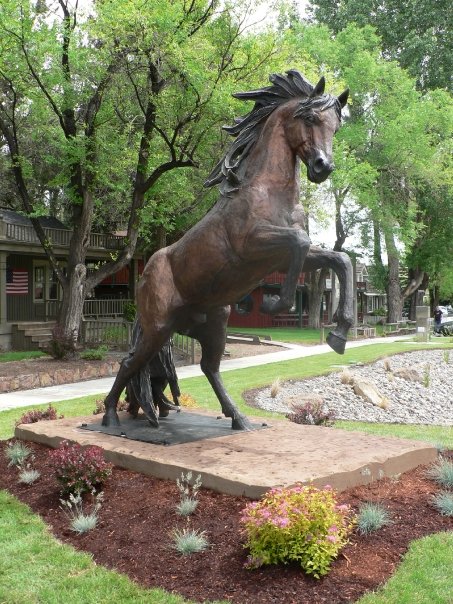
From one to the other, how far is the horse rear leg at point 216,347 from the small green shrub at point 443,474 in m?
2.23

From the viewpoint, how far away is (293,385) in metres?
Result: 16.9

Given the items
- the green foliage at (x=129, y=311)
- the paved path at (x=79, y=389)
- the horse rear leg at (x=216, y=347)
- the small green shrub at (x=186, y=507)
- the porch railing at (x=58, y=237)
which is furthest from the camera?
the green foliage at (x=129, y=311)

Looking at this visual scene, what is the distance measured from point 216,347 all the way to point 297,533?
11.4 feet

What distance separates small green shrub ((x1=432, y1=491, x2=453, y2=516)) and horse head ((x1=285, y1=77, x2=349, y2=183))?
2.99 metres

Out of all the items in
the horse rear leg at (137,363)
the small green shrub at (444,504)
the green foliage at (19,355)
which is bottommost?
the green foliage at (19,355)

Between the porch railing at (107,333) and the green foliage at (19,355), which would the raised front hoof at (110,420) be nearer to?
the green foliage at (19,355)

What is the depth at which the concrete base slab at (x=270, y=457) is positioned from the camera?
564 cm

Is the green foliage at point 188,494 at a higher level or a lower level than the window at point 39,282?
lower

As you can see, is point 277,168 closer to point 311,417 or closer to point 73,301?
point 311,417

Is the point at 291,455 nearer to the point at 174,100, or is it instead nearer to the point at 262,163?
the point at 262,163

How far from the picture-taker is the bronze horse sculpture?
19.3ft

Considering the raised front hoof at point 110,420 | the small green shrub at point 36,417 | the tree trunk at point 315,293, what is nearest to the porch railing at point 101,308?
the tree trunk at point 315,293

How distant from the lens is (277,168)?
6.27 meters

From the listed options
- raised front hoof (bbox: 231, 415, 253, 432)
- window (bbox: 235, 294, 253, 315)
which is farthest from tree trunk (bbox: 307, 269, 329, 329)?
raised front hoof (bbox: 231, 415, 253, 432)
